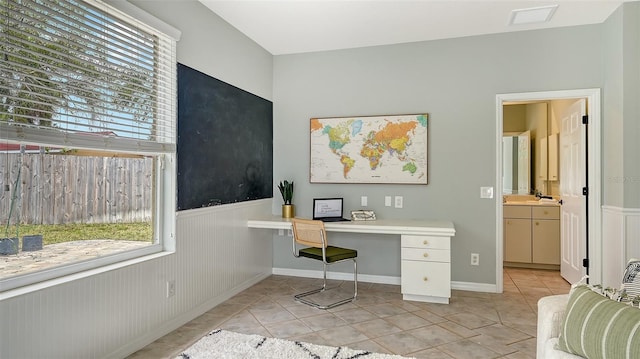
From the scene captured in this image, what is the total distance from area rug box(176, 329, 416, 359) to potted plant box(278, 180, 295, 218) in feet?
5.62

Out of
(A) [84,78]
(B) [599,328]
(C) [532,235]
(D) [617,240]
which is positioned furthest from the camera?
(C) [532,235]

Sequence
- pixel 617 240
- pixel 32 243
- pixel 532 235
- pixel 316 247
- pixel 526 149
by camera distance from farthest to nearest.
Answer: pixel 526 149, pixel 532 235, pixel 316 247, pixel 617 240, pixel 32 243

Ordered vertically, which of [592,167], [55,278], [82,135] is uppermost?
[82,135]

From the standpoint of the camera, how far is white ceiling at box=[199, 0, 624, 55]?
3043mm

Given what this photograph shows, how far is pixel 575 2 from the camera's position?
9.87 ft

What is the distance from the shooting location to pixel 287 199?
165 inches

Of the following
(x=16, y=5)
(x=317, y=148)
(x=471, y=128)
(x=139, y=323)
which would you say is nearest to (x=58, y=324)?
(x=139, y=323)

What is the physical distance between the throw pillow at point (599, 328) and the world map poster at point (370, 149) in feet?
8.18

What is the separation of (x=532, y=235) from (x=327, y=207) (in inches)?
106

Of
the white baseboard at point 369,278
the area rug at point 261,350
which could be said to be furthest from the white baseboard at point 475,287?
the area rug at point 261,350

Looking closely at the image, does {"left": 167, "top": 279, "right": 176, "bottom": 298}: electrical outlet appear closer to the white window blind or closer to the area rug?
the area rug

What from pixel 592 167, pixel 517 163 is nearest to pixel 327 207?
pixel 592 167

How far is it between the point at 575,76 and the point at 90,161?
4.10 m

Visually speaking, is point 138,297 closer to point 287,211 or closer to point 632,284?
point 287,211
